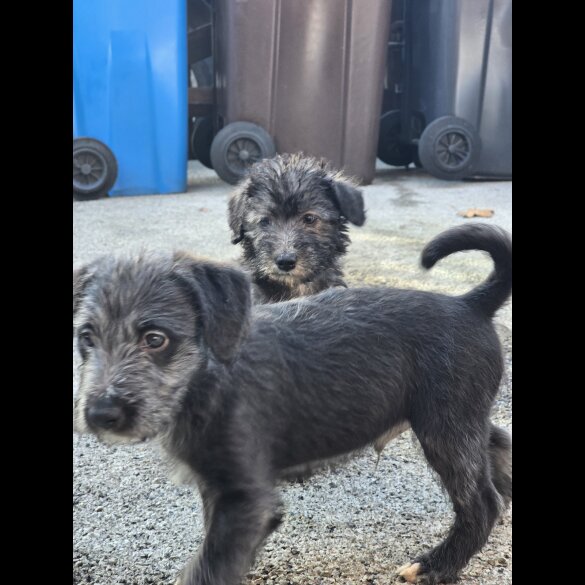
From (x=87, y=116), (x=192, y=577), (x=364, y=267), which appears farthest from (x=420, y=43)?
(x=192, y=577)

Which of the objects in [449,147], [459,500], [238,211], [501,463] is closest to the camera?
[459,500]

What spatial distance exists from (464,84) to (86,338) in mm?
8661

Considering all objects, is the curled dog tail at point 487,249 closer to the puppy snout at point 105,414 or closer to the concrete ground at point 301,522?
the concrete ground at point 301,522

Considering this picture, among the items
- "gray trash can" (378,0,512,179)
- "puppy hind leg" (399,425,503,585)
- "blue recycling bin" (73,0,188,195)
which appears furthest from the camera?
"gray trash can" (378,0,512,179)

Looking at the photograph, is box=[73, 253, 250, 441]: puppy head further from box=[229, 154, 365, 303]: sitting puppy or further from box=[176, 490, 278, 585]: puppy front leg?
box=[229, 154, 365, 303]: sitting puppy

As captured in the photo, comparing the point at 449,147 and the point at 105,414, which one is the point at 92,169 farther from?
the point at 105,414

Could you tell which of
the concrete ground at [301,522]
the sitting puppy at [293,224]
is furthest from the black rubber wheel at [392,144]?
the concrete ground at [301,522]

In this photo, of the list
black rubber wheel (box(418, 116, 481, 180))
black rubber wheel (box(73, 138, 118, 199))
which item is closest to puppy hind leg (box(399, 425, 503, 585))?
→ black rubber wheel (box(73, 138, 118, 199))

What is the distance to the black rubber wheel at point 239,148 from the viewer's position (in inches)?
356

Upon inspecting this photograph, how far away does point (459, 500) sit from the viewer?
2510mm

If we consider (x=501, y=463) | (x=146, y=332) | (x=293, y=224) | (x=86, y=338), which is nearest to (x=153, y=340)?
(x=146, y=332)

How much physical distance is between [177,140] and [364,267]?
13.2 feet

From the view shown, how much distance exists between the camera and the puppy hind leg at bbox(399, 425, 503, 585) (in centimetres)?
247

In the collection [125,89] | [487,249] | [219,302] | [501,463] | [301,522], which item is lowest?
[301,522]
